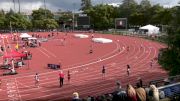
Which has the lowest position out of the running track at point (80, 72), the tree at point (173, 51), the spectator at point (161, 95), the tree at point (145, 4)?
the running track at point (80, 72)

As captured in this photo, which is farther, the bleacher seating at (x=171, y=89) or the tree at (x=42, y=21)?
the tree at (x=42, y=21)

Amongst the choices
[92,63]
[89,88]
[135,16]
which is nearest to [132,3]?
[135,16]

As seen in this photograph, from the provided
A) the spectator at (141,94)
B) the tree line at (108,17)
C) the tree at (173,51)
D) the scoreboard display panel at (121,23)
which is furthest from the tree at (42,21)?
the spectator at (141,94)

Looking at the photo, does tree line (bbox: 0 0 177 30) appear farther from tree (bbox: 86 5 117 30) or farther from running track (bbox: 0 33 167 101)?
running track (bbox: 0 33 167 101)

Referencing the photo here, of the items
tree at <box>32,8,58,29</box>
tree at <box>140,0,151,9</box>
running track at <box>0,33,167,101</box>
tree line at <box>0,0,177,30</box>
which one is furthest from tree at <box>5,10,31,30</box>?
running track at <box>0,33,167,101</box>

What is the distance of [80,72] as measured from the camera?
3684 centimetres

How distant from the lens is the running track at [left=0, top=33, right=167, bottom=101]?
90.6 feet

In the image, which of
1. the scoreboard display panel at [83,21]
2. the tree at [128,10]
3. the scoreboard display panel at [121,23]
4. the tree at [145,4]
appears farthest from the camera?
the tree at [128,10]

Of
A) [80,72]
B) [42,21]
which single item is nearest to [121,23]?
[42,21]

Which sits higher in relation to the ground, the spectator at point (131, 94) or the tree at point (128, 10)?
the tree at point (128, 10)

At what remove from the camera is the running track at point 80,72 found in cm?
2761

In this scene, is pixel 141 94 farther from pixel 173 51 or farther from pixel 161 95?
pixel 173 51

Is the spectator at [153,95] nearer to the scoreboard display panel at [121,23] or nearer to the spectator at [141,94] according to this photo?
the spectator at [141,94]

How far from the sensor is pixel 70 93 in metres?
27.1
